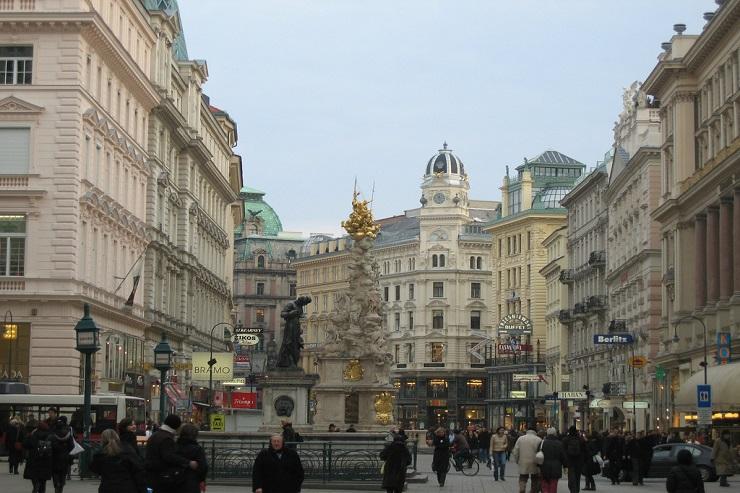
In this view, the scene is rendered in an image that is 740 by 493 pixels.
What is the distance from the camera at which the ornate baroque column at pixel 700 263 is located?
240 feet

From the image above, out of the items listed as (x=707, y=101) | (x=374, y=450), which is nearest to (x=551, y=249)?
(x=707, y=101)

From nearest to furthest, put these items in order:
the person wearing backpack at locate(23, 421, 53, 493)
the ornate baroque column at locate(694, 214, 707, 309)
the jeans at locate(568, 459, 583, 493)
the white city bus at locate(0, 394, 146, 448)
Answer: the person wearing backpack at locate(23, 421, 53, 493) → the jeans at locate(568, 459, 583, 493) → the white city bus at locate(0, 394, 146, 448) → the ornate baroque column at locate(694, 214, 707, 309)

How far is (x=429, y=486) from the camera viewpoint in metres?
45.6

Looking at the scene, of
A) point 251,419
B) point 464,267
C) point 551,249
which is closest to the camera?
point 251,419

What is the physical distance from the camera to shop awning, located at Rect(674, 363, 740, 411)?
184 feet

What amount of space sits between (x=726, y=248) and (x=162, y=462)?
51.0 metres

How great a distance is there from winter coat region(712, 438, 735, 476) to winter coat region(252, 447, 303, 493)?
27538 mm

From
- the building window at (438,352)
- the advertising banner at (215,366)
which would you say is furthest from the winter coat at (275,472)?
the building window at (438,352)

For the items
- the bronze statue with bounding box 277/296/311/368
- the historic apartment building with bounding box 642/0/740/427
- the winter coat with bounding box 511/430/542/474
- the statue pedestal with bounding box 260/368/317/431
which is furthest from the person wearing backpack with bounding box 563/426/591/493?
the bronze statue with bounding box 277/296/311/368

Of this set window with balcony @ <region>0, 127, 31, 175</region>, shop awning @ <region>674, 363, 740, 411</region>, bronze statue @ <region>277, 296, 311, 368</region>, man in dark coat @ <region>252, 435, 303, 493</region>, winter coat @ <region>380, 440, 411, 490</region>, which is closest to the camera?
man in dark coat @ <region>252, 435, 303, 493</region>

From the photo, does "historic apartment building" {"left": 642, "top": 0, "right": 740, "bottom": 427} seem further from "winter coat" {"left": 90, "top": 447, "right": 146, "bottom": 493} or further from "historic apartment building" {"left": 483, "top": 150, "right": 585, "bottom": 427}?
"historic apartment building" {"left": 483, "top": 150, "right": 585, "bottom": 427}

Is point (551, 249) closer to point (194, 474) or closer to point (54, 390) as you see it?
point (54, 390)

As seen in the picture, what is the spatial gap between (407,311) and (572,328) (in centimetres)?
5620

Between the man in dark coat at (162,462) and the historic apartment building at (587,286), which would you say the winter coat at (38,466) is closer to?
the man in dark coat at (162,462)
